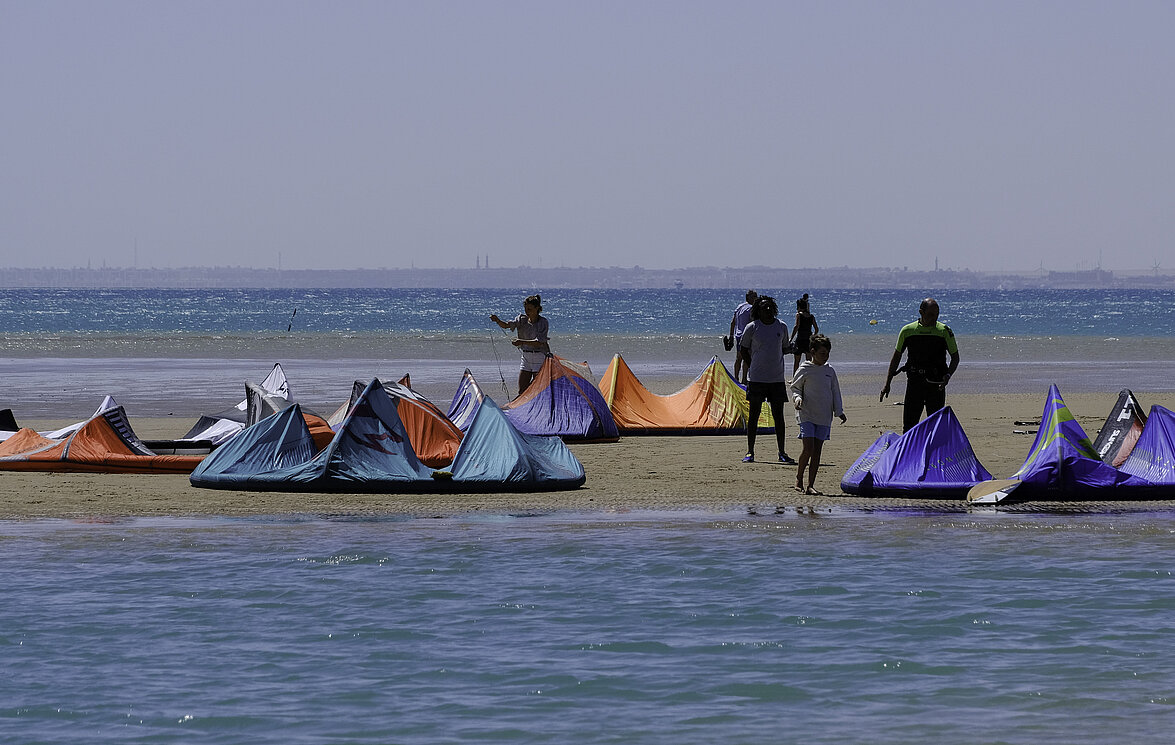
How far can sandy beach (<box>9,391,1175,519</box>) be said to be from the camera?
11.4 metres

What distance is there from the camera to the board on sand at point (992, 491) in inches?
453

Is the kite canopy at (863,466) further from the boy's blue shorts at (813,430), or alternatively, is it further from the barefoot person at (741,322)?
the barefoot person at (741,322)

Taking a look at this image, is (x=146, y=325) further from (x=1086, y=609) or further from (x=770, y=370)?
(x=1086, y=609)

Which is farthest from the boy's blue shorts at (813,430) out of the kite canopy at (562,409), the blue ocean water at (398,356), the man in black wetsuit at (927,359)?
the blue ocean water at (398,356)

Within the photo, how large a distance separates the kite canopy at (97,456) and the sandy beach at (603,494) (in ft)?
0.60

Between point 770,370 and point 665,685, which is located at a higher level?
point 770,370

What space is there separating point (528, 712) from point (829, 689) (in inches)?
55.8

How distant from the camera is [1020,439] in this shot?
15.7m

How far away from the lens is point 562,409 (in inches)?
632

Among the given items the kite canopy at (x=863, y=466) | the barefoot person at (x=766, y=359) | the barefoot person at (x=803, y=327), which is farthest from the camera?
the barefoot person at (x=803, y=327)

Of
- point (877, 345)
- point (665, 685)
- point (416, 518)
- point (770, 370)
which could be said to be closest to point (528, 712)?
point (665, 685)

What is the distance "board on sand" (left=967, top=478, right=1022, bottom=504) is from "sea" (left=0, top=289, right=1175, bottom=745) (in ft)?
0.86

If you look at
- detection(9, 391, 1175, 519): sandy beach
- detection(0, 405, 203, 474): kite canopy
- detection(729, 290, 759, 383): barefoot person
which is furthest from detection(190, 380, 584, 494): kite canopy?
detection(729, 290, 759, 383): barefoot person

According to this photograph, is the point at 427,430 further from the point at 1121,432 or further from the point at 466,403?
the point at 1121,432
